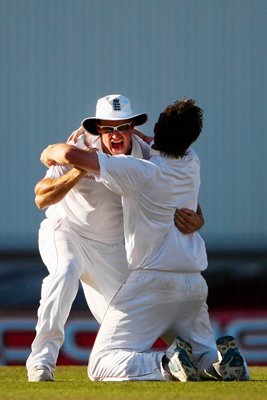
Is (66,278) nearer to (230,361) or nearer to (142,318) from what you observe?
(142,318)

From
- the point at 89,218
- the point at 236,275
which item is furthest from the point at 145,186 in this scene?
the point at 236,275

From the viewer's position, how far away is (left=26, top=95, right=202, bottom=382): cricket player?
26.0 feet

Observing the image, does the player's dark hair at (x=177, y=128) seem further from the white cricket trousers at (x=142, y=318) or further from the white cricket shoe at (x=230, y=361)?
the white cricket shoe at (x=230, y=361)

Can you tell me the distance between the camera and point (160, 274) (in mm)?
7934

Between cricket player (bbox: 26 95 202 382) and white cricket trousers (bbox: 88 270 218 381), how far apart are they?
217 millimetres

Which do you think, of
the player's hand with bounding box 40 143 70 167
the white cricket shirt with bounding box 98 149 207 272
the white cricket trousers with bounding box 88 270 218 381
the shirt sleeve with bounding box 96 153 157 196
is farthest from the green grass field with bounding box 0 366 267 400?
the player's hand with bounding box 40 143 70 167

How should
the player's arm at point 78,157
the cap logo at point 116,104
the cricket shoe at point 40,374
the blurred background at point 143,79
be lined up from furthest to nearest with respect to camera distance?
1. the blurred background at point 143,79
2. the cap logo at point 116,104
3. the cricket shoe at point 40,374
4. the player's arm at point 78,157

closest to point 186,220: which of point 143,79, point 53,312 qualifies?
point 53,312

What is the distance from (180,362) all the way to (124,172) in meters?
0.90

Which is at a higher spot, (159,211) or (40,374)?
(159,211)

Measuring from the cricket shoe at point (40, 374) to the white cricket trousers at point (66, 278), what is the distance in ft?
0.07

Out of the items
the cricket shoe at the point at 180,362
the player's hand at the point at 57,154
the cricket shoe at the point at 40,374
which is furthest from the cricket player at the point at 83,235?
the cricket shoe at the point at 180,362

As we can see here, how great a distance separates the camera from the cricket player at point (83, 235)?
791 centimetres

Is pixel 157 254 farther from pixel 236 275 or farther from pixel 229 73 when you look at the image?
pixel 229 73
